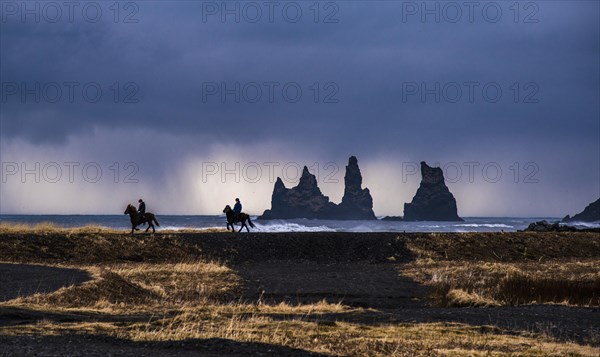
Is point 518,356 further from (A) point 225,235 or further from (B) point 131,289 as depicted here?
(A) point 225,235

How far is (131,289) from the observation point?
2847cm

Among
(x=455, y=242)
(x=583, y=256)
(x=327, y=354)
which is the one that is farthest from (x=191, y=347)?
(x=583, y=256)

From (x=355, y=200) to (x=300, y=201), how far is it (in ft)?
61.1

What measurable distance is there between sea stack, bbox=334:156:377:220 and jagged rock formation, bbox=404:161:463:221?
1316cm

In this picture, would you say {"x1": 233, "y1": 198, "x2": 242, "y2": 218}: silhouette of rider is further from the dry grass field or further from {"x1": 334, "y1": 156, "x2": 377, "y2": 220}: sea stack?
{"x1": 334, "y1": 156, "x2": 377, "y2": 220}: sea stack

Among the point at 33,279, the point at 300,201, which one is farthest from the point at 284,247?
the point at 300,201

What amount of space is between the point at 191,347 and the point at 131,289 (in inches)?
513

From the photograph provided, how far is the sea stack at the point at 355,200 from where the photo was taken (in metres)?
189

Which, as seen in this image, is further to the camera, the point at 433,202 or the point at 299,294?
the point at 433,202

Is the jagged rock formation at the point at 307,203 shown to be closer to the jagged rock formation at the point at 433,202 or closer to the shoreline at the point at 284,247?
the jagged rock formation at the point at 433,202

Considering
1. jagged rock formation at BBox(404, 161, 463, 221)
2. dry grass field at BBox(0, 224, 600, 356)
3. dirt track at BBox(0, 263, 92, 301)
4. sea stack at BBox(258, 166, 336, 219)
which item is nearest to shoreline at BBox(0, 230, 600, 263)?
dry grass field at BBox(0, 224, 600, 356)

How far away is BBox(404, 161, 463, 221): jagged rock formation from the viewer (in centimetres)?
17575

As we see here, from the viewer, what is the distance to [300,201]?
585 feet

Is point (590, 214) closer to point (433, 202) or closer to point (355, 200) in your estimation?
point (433, 202)
